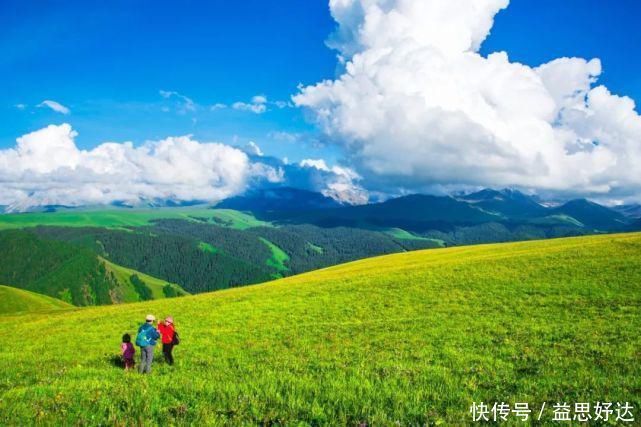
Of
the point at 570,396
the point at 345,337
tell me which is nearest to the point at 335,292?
the point at 345,337

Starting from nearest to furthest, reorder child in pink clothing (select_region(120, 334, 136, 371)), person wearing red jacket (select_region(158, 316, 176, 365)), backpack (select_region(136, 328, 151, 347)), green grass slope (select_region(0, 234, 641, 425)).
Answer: green grass slope (select_region(0, 234, 641, 425)) < backpack (select_region(136, 328, 151, 347)) < child in pink clothing (select_region(120, 334, 136, 371)) < person wearing red jacket (select_region(158, 316, 176, 365))

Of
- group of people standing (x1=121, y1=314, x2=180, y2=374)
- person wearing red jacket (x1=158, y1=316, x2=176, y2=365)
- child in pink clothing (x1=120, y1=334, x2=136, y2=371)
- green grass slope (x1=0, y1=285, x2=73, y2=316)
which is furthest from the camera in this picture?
green grass slope (x1=0, y1=285, x2=73, y2=316)

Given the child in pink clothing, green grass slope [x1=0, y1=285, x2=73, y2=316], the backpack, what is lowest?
green grass slope [x1=0, y1=285, x2=73, y2=316]

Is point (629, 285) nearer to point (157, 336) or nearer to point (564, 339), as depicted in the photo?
point (564, 339)

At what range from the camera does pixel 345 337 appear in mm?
26609

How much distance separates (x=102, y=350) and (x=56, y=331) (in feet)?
55.5

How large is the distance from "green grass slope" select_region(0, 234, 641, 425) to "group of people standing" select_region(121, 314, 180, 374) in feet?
3.35

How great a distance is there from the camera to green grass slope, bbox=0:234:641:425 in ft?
36.8

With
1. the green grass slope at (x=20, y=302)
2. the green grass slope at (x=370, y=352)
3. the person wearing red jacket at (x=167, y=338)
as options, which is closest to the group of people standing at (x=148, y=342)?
the person wearing red jacket at (x=167, y=338)

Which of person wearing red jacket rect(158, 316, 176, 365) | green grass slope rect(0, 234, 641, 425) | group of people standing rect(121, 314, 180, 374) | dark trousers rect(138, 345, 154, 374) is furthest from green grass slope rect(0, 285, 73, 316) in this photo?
dark trousers rect(138, 345, 154, 374)

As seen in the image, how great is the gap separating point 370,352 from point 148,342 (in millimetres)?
11077

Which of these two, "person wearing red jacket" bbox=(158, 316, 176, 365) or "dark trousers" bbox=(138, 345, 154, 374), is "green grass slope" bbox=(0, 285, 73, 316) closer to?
"person wearing red jacket" bbox=(158, 316, 176, 365)

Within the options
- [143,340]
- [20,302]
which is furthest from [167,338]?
[20,302]

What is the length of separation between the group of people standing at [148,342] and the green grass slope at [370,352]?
1.02m
